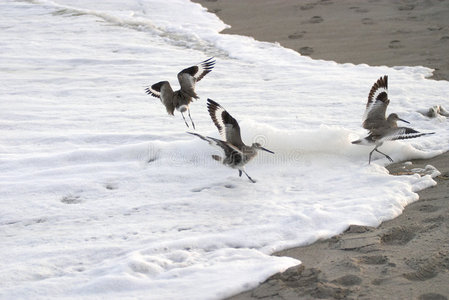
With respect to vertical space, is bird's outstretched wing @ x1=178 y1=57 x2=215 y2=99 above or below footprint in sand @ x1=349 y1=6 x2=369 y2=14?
below

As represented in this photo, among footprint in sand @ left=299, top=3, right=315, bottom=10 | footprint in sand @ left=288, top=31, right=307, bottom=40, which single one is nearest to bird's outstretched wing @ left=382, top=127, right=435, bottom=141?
footprint in sand @ left=288, top=31, right=307, bottom=40

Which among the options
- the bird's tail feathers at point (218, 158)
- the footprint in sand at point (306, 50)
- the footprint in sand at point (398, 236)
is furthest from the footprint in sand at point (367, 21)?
the footprint in sand at point (398, 236)

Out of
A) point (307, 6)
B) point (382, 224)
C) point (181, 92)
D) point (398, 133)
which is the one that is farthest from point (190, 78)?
point (307, 6)

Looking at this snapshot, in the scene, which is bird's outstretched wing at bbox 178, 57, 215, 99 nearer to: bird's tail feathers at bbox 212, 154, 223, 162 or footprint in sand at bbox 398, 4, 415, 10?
bird's tail feathers at bbox 212, 154, 223, 162

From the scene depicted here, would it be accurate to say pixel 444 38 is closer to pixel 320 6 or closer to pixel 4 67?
pixel 320 6

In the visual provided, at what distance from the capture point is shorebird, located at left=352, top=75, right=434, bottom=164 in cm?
517

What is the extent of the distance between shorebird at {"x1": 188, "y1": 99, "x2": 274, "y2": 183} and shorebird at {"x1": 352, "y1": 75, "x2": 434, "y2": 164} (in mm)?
968

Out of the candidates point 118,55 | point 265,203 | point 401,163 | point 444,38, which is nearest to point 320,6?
point 444,38

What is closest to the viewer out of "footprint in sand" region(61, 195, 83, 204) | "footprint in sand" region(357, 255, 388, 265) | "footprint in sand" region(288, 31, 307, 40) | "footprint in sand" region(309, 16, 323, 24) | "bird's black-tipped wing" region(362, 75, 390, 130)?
"footprint in sand" region(357, 255, 388, 265)

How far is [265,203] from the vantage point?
471 cm

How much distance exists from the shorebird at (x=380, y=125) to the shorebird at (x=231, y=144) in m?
0.97

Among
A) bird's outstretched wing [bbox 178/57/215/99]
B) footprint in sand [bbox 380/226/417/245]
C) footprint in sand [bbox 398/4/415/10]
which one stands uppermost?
footprint in sand [bbox 398/4/415/10]

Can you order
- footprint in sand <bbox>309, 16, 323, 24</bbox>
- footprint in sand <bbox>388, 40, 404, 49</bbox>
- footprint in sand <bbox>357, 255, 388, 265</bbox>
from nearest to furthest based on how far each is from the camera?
footprint in sand <bbox>357, 255, 388, 265</bbox>
footprint in sand <bbox>388, 40, 404, 49</bbox>
footprint in sand <bbox>309, 16, 323, 24</bbox>

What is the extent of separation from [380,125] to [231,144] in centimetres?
138
